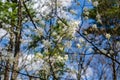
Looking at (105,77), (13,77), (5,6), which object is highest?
(5,6)

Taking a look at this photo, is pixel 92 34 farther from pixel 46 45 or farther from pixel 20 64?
pixel 46 45

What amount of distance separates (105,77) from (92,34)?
592 cm

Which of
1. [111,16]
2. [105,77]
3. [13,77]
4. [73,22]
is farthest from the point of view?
[105,77]

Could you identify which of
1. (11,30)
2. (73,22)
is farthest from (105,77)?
(73,22)

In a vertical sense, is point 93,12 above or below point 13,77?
above

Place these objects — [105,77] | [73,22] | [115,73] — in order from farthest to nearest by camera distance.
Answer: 1. [105,77]
2. [115,73]
3. [73,22]

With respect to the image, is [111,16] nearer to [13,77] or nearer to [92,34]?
[92,34]

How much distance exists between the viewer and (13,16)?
9852mm

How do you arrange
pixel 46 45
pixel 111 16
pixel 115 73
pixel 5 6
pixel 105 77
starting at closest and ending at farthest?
pixel 46 45, pixel 5 6, pixel 111 16, pixel 115 73, pixel 105 77

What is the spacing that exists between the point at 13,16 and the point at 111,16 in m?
7.06

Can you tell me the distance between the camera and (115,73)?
17.5 metres

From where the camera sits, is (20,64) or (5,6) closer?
(5,6)

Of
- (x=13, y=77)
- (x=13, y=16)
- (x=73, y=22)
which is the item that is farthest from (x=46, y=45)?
(x=13, y=77)

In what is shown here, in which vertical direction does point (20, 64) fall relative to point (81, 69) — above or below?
above
